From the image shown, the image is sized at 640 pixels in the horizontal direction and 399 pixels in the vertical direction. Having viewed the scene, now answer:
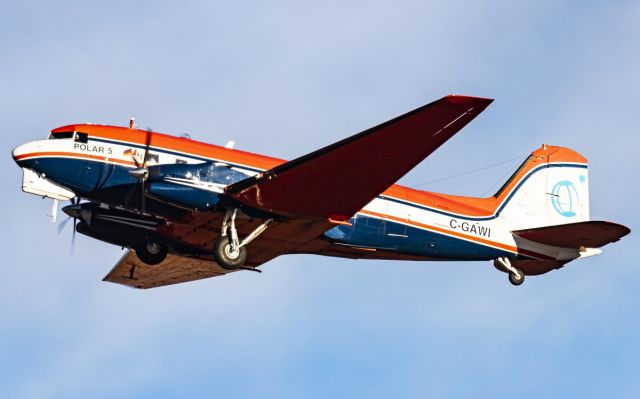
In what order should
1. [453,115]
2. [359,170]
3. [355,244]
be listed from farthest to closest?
[355,244] → [359,170] → [453,115]

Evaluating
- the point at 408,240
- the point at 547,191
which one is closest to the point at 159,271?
the point at 408,240

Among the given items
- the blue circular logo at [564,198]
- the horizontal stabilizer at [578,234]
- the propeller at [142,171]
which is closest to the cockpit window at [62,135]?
the propeller at [142,171]

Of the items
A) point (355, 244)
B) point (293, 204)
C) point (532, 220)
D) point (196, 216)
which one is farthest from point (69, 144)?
point (532, 220)

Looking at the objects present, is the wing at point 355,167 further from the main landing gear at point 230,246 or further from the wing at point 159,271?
the wing at point 159,271

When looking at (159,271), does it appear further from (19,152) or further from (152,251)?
(19,152)

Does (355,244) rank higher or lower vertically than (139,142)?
lower

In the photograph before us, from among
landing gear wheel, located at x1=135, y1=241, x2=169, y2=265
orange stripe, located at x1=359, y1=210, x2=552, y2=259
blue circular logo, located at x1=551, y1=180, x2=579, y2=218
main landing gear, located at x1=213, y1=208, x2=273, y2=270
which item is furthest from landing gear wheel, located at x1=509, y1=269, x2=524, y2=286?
landing gear wheel, located at x1=135, y1=241, x2=169, y2=265

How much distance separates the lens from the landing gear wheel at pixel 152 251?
33.4 m

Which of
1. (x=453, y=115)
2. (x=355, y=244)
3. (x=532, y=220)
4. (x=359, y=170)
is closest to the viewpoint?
(x=453, y=115)

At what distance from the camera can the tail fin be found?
114 ft

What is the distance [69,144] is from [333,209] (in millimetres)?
7363

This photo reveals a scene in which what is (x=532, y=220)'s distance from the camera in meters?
34.8

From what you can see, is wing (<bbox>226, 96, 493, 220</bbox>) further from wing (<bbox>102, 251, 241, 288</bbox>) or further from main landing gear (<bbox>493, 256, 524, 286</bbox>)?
wing (<bbox>102, 251, 241, 288</bbox>)

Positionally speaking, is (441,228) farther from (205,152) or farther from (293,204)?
(205,152)
